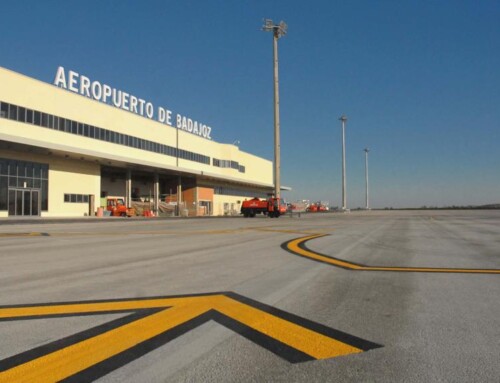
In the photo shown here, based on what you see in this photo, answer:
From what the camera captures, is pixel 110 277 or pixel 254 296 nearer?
pixel 254 296

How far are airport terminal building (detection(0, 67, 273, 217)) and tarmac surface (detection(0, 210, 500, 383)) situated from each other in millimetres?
31642

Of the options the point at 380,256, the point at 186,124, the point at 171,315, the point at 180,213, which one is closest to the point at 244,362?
the point at 171,315

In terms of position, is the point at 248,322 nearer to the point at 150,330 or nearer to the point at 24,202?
the point at 150,330

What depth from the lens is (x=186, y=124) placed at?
68562 millimetres

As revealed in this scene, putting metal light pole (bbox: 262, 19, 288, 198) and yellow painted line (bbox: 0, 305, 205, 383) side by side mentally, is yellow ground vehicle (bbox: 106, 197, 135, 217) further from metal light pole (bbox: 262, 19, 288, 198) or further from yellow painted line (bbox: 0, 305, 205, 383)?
yellow painted line (bbox: 0, 305, 205, 383)

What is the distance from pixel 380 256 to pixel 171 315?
6.96 meters

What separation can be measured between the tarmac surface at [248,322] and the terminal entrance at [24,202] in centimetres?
3303

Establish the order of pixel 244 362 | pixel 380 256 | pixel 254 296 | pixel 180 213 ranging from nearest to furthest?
pixel 244 362, pixel 254 296, pixel 380 256, pixel 180 213

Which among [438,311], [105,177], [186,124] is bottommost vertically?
[438,311]

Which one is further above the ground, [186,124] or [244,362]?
[186,124]

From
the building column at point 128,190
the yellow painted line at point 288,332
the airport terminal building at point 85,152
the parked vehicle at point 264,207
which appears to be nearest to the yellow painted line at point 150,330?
the yellow painted line at point 288,332

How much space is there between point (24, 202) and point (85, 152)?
7.04 metres

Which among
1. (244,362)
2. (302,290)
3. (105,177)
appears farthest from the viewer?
(105,177)

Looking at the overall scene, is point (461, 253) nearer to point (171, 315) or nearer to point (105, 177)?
point (171, 315)
